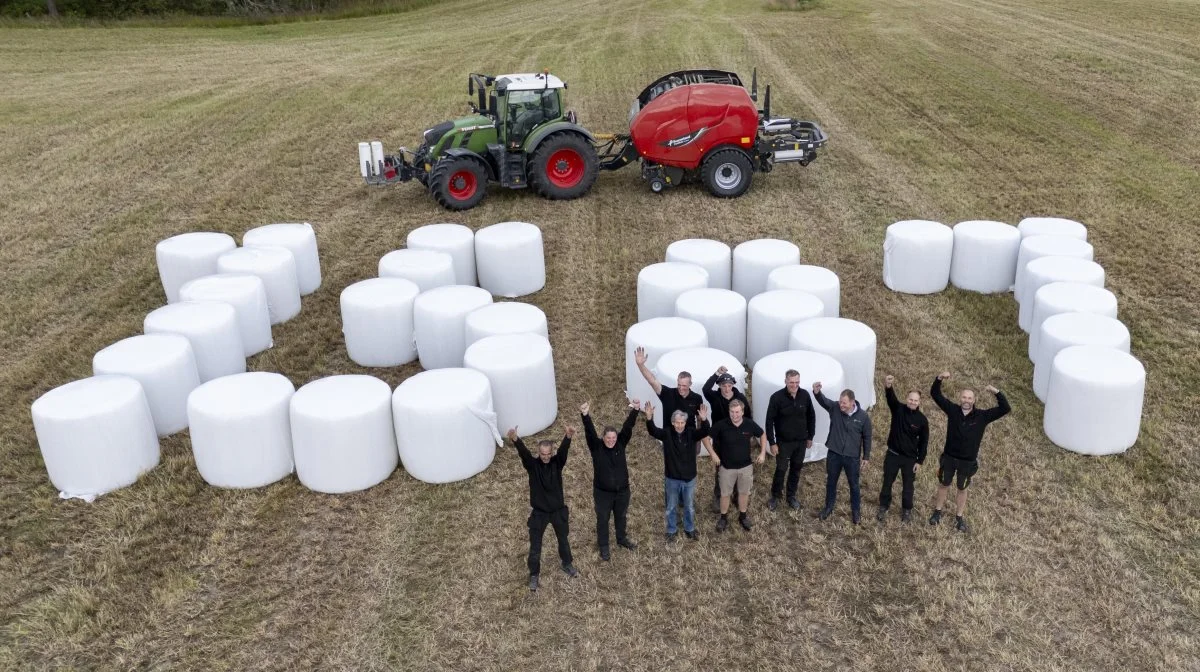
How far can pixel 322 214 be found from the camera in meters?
17.0

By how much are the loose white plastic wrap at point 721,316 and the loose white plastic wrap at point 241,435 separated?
14.9ft

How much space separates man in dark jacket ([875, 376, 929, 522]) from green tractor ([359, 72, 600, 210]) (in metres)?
9.76

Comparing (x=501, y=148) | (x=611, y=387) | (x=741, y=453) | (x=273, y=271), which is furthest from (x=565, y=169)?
(x=741, y=453)

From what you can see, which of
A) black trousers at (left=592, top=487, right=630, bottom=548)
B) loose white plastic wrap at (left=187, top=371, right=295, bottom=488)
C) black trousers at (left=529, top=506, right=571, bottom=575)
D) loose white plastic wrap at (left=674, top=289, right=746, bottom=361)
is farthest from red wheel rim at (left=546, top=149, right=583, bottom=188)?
black trousers at (left=529, top=506, right=571, bottom=575)

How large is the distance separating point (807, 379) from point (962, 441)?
68.2 inches

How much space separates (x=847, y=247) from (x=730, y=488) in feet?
25.6

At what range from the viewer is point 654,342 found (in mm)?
10211

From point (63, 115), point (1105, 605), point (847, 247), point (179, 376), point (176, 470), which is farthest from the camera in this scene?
point (63, 115)

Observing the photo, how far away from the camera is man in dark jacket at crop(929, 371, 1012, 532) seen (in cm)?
794

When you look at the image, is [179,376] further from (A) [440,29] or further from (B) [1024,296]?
(A) [440,29]

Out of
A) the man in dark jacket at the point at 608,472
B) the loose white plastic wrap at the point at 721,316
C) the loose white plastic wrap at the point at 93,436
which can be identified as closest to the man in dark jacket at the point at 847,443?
the man in dark jacket at the point at 608,472

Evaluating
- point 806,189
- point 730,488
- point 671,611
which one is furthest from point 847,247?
point 671,611

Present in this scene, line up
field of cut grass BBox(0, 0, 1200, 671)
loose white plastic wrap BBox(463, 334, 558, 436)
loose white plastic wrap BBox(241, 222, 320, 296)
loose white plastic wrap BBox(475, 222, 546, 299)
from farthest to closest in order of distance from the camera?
loose white plastic wrap BBox(241, 222, 320, 296) < loose white plastic wrap BBox(475, 222, 546, 299) < loose white plastic wrap BBox(463, 334, 558, 436) < field of cut grass BBox(0, 0, 1200, 671)

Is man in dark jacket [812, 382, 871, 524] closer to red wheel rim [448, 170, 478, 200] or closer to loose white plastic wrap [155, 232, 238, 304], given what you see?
loose white plastic wrap [155, 232, 238, 304]
